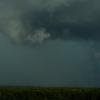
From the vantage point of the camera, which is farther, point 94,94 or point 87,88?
point 87,88

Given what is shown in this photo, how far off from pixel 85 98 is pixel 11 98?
19.6 meters

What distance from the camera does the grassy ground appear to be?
112688mm

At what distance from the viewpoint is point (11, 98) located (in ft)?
365

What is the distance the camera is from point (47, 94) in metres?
116

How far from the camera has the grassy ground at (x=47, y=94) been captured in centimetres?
11269

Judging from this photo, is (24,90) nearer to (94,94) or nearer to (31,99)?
(31,99)

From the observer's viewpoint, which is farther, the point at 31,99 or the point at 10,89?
the point at 10,89

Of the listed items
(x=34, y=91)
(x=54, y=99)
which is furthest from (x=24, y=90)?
(x=54, y=99)

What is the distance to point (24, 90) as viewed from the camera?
11762 cm

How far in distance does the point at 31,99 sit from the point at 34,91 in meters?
6.49

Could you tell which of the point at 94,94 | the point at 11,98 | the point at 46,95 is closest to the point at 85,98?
the point at 94,94

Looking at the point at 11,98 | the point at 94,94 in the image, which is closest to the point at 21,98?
the point at 11,98

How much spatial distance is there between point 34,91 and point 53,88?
28.6ft

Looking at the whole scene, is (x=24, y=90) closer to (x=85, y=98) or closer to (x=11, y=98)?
(x=11, y=98)
